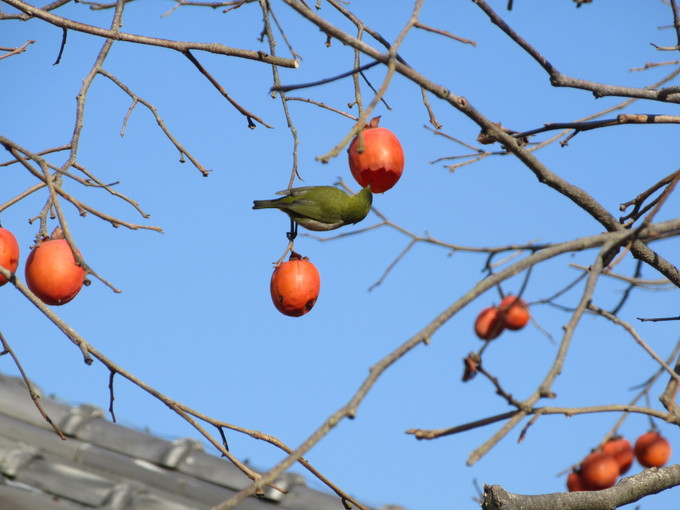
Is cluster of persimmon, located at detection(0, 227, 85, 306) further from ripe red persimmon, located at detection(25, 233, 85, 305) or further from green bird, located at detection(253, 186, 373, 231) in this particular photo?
green bird, located at detection(253, 186, 373, 231)

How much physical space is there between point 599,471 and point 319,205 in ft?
6.80

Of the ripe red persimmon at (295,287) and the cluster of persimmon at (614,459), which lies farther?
the cluster of persimmon at (614,459)

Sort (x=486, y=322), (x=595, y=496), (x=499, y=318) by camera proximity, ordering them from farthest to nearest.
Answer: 1. (x=595, y=496)
2. (x=486, y=322)
3. (x=499, y=318)

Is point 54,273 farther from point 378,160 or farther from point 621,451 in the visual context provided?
point 621,451

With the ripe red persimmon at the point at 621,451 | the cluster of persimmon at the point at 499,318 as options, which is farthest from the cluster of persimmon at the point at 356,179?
the ripe red persimmon at the point at 621,451

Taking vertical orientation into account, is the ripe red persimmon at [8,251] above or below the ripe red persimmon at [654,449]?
below

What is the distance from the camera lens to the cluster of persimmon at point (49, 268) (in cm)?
242

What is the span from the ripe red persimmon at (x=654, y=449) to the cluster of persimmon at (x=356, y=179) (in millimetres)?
2280

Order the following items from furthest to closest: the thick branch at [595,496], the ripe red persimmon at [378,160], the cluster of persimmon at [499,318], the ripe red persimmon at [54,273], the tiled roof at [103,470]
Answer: the tiled roof at [103,470] < the ripe red persimmon at [378,160] < the ripe red persimmon at [54,273] < the thick branch at [595,496] < the cluster of persimmon at [499,318]

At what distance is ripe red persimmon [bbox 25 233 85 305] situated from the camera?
2.41m

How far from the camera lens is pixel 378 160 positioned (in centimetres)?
261

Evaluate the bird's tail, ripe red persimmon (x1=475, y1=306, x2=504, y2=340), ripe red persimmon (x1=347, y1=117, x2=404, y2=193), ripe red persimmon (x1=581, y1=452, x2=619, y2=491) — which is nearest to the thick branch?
ripe red persimmon (x1=475, y1=306, x2=504, y2=340)

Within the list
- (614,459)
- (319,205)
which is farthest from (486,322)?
(614,459)

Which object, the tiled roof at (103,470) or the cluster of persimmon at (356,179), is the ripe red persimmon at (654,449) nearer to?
the tiled roof at (103,470)
